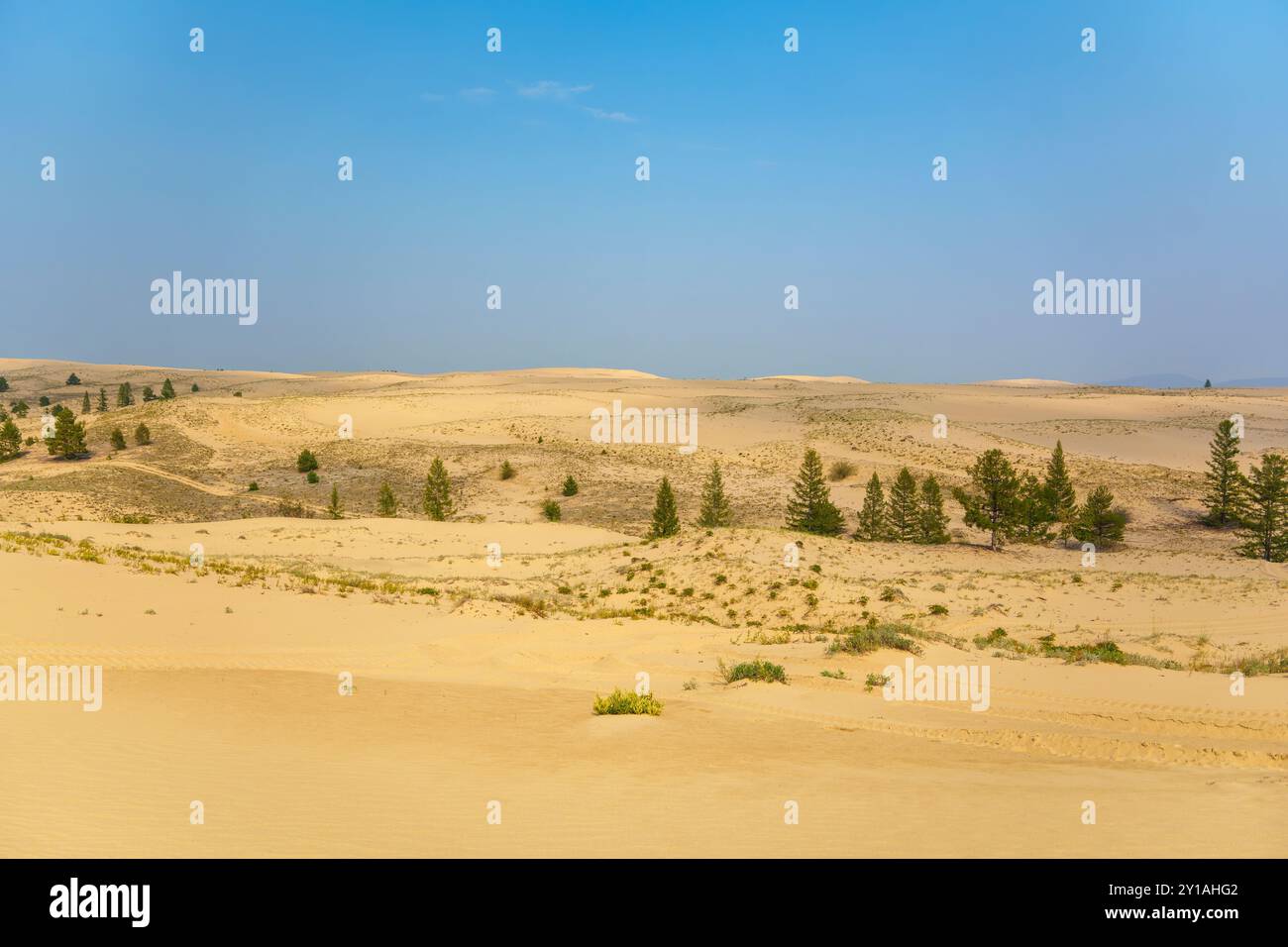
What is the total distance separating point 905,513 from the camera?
3912 centimetres

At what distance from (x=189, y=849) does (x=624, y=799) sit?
11.2ft

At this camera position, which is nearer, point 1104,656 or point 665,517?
point 1104,656

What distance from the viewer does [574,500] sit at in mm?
52094

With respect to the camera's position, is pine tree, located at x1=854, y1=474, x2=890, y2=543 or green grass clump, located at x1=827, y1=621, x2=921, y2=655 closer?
green grass clump, located at x1=827, y1=621, x2=921, y2=655

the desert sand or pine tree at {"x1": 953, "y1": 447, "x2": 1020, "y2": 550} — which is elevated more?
pine tree at {"x1": 953, "y1": 447, "x2": 1020, "y2": 550}

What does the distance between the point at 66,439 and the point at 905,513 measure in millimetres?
50233

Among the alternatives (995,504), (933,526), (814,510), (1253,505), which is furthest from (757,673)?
(1253,505)

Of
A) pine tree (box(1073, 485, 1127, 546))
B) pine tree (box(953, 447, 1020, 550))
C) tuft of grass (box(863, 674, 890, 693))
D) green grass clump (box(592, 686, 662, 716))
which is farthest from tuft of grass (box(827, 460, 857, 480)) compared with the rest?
green grass clump (box(592, 686, 662, 716))

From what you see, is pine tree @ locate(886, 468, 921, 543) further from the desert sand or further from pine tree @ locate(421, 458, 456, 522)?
pine tree @ locate(421, 458, 456, 522)

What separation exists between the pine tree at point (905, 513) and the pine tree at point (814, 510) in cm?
238

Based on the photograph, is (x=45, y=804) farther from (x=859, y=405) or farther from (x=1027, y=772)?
(x=859, y=405)

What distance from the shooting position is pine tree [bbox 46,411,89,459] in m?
55.7

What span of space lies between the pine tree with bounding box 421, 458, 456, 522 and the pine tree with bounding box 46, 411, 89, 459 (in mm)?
26300

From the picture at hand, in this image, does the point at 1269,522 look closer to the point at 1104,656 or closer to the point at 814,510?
the point at 814,510
